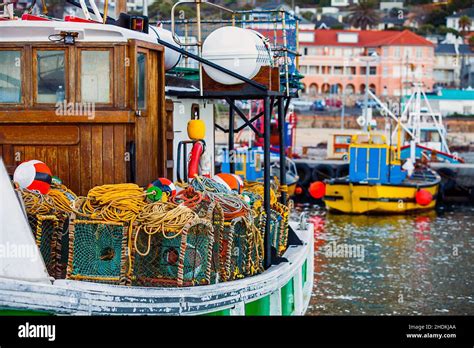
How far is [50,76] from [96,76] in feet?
1.65

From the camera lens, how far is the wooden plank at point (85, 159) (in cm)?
1024

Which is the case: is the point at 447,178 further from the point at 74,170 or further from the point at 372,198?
the point at 74,170

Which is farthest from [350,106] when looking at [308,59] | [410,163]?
[410,163]

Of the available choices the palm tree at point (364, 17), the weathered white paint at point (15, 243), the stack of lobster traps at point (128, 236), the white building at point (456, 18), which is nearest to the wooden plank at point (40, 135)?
the stack of lobster traps at point (128, 236)

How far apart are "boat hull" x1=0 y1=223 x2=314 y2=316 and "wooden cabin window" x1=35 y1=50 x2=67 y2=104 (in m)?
2.35

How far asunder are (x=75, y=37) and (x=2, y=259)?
2.75m

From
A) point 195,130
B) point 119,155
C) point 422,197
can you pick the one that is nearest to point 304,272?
point 195,130

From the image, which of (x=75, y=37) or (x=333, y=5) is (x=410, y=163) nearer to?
(x=75, y=37)

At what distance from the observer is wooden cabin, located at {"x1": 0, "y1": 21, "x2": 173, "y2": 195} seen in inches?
400

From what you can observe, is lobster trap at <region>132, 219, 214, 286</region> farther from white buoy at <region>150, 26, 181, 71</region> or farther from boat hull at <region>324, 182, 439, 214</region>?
A: boat hull at <region>324, 182, 439, 214</region>

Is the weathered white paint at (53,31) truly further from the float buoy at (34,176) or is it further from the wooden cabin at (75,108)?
the float buoy at (34,176)

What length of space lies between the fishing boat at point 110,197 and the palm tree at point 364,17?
142m
